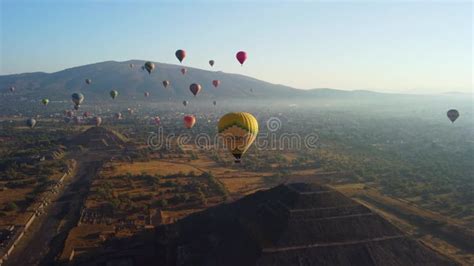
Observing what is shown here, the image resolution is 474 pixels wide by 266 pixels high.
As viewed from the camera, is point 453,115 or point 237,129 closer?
point 237,129

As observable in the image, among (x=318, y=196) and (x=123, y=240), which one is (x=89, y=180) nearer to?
(x=123, y=240)

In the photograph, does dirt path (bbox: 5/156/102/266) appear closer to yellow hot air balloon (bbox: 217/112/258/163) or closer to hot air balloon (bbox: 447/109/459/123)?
yellow hot air balloon (bbox: 217/112/258/163)

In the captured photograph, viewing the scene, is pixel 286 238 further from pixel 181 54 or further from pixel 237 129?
pixel 181 54

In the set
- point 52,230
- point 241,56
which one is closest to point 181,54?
point 241,56

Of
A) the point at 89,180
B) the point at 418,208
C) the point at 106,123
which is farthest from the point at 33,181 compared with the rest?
the point at 106,123

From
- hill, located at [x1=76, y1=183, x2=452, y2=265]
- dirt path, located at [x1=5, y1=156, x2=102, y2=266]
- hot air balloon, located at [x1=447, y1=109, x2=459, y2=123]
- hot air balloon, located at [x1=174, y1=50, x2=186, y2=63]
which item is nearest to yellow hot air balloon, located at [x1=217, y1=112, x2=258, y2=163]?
hill, located at [x1=76, y1=183, x2=452, y2=265]

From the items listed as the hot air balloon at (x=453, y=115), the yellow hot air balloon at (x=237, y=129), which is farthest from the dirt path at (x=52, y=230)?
the hot air balloon at (x=453, y=115)
